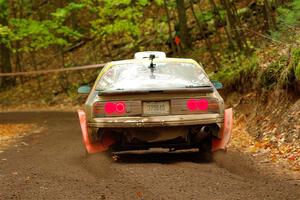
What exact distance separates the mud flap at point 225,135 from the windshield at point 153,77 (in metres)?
0.63

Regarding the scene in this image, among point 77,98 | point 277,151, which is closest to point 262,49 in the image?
point 277,151

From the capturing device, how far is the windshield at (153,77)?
27.9ft

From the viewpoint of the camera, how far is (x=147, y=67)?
Result: 9266 mm

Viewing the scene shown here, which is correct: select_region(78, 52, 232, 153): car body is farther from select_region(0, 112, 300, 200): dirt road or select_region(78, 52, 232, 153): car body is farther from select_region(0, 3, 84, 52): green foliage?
select_region(0, 3, 84, 52): green foliage

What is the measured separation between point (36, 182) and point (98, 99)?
178 centimetres

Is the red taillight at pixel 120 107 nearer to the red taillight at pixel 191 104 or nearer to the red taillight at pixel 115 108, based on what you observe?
the red taillight at pixel 115 108

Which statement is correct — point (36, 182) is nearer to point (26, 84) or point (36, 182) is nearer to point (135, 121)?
point (135, 121)

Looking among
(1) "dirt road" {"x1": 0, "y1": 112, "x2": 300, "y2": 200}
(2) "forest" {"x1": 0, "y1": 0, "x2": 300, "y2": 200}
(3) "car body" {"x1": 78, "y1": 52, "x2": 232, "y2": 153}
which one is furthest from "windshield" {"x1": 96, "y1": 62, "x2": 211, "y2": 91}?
(1) "dirt road" {"x1": 0, "y1": 112, "x2": 300, "y2": 200}

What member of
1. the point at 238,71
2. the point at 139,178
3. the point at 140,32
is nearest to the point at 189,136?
the point at 139,178

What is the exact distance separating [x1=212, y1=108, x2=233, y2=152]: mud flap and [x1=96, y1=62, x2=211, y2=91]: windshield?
2.06 feet

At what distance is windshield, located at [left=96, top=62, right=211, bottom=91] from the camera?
8.50 meters

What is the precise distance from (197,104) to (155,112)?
2.10 feet

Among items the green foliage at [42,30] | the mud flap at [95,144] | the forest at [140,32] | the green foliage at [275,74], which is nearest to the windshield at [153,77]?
the mud flap at [95,144]

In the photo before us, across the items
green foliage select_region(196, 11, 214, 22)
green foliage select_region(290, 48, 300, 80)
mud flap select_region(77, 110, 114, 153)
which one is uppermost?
green foliage select_region(290, 48, 300, 80)
